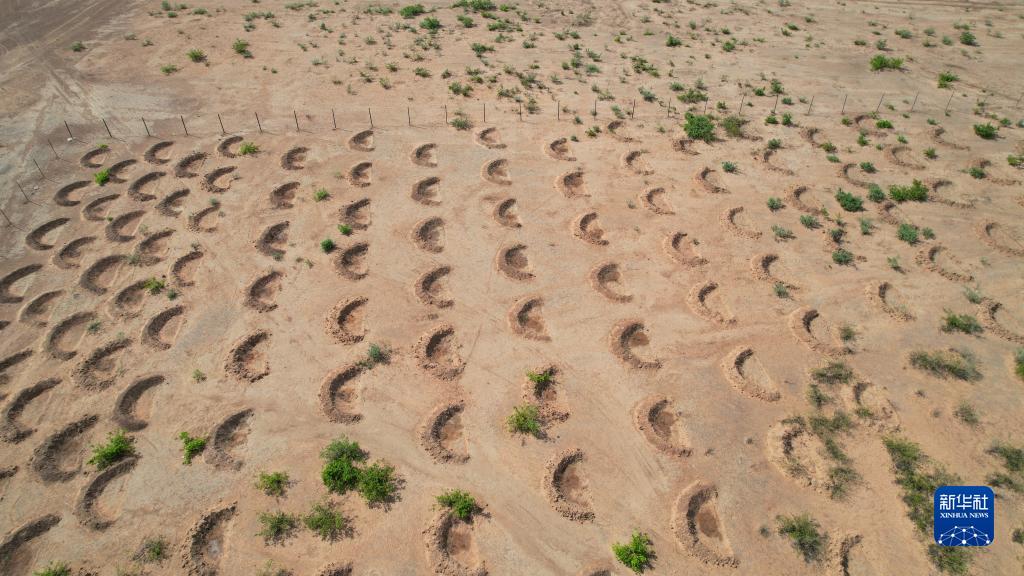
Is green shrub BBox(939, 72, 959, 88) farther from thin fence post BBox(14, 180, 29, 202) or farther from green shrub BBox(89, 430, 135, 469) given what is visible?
thin fence post BBox(14, 180, 29, 202)

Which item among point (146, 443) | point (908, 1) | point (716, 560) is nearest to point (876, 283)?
point (716, 560)

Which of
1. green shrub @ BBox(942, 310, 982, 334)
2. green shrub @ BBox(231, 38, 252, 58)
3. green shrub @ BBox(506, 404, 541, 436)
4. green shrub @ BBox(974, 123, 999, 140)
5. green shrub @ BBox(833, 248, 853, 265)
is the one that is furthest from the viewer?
green shrub @ BBox(231, 38, 252, 58)

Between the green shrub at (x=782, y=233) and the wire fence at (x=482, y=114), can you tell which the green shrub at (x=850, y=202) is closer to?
the green shrub at (x=782, y=233)

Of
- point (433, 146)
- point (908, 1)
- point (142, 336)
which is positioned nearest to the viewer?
point (142, 336)

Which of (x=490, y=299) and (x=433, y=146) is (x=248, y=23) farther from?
(x=490, y=299)

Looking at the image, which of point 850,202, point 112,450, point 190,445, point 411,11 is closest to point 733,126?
point 850,202

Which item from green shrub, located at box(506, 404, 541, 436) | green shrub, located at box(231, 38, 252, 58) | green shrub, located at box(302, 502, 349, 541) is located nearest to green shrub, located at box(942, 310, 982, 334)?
green shrub, located at box(506, 404, 541, 436)

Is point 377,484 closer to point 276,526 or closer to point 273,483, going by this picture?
point 276,526
